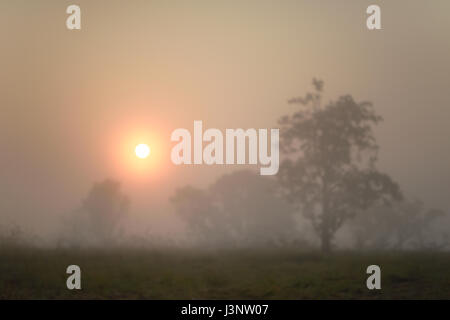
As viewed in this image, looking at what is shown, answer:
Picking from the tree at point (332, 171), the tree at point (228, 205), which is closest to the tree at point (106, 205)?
the tree at point (228, 205)

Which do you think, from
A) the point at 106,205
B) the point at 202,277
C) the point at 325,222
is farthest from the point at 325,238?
the point at 106,205

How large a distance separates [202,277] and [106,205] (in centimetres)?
2458

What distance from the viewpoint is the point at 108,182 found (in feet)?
112

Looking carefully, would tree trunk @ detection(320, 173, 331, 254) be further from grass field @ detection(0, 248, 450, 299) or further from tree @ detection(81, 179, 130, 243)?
tree @ detection(81, 179, 130, 243)

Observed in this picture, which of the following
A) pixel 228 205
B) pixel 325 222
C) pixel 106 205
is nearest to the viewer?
pixel 325 222

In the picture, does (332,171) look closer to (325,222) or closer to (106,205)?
(325,222)

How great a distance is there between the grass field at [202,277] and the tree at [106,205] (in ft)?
63.6

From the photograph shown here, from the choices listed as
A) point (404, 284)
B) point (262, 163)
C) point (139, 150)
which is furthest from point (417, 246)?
point (139, 150)

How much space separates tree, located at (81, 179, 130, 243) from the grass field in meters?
19.4

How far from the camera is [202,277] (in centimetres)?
1154

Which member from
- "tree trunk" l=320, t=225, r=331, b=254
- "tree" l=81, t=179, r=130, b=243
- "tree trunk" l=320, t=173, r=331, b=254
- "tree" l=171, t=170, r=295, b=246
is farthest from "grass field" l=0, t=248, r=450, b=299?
"tree" l=81, t=179, r=130, b=243

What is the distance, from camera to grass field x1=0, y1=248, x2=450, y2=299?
33.0 ft

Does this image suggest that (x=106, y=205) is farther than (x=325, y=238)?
Yes

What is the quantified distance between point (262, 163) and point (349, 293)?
10.6 meters
